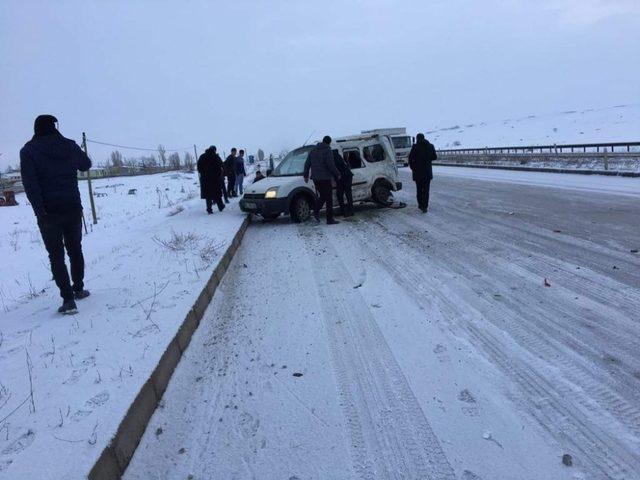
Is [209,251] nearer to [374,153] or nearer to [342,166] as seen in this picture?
[342,166]

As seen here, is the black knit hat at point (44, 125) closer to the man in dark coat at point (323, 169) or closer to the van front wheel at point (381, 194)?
the man in dark coat at point (323, 169)

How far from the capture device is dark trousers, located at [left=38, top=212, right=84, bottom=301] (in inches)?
215

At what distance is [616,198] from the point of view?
13008mm

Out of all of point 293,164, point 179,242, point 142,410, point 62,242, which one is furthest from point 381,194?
point 142,410

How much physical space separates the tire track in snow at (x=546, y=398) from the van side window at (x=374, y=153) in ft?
26.0

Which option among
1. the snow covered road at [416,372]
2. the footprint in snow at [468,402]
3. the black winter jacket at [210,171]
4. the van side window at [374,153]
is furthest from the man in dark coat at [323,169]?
the footprint in snow at [468,402]

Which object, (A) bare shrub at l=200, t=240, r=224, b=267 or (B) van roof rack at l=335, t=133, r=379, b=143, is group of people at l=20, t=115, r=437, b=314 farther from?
(B) van roof rack at l=335, t=133, r=379, b=143

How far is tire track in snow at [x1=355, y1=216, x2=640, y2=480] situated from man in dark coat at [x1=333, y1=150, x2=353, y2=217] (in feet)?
21.1

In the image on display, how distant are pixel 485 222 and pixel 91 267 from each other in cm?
772

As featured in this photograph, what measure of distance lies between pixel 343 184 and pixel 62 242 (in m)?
7.96

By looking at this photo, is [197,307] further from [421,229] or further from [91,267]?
[421,229]

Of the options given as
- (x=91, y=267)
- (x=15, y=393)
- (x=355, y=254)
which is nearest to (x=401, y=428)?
(x=15, y=393)

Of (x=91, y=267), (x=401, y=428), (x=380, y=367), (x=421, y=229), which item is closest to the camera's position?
(x=401, y=428)

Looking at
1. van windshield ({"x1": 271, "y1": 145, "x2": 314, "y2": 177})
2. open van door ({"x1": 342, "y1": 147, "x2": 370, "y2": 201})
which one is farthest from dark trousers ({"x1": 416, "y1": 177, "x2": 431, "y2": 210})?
van windshield ({"x1": 271, "y1": 145, "x2": 314, "y2": 177})
